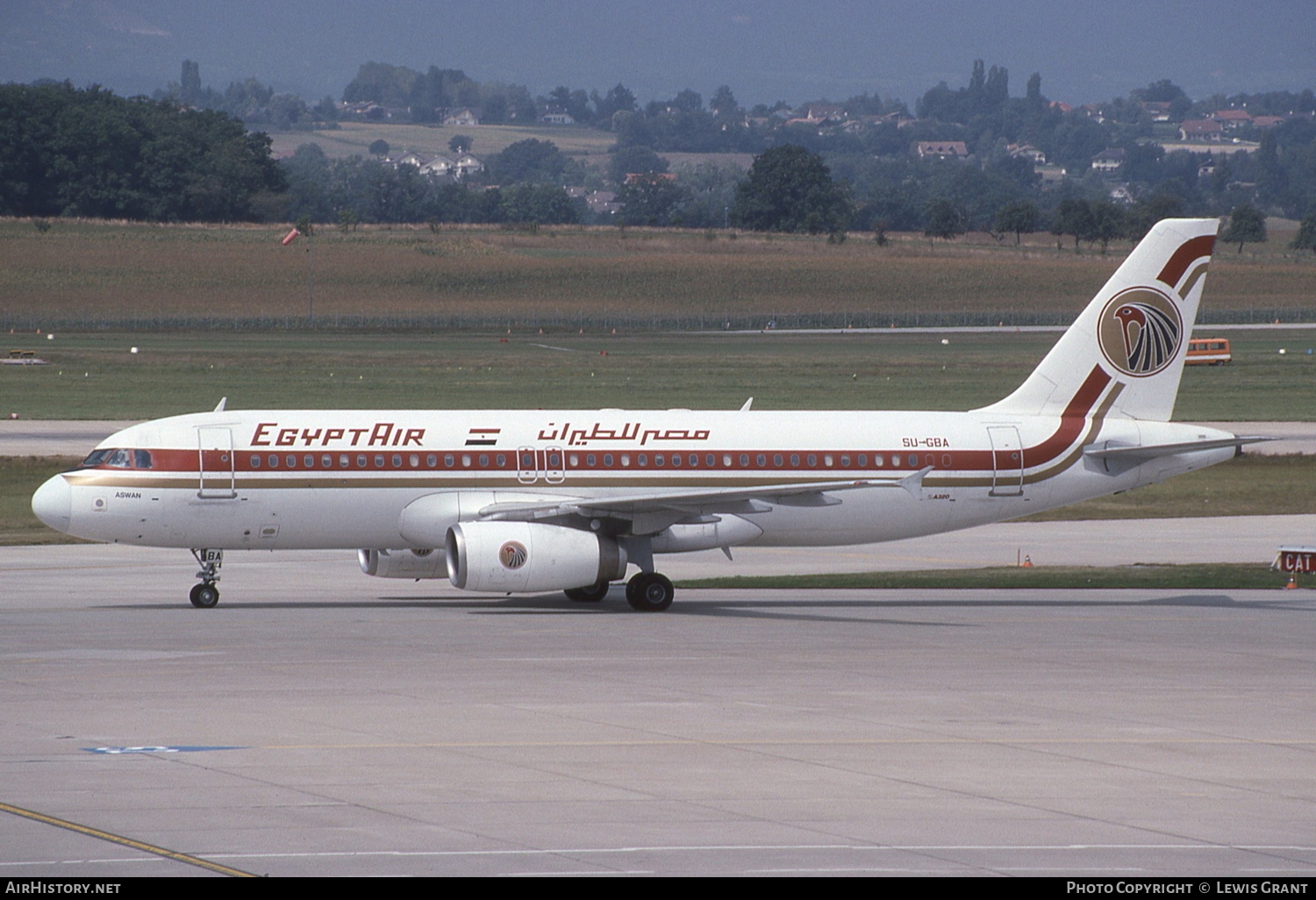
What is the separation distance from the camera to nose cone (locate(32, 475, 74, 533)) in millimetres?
34219

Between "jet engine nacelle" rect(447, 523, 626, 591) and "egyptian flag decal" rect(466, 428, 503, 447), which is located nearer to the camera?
"jet engine nacelle" rect(447, 523, 626, 591)

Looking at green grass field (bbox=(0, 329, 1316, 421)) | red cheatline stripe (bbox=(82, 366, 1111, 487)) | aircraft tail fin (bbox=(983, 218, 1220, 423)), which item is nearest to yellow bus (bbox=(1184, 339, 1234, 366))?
green grass field (bbox=(0, 329, 1316, 421))

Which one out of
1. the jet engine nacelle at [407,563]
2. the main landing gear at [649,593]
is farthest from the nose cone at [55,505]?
the main landing gear at [649,593]

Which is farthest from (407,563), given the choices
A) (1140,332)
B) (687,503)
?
(1140,332)

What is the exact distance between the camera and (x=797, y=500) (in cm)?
3491

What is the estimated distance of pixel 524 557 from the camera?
33469 millimetres

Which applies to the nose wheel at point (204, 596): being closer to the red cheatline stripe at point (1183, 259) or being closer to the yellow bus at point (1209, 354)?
the red cheatline stripe at point (1183, 259)

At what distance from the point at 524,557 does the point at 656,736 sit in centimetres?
1149

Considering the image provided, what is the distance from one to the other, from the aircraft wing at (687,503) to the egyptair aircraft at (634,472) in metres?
0.05

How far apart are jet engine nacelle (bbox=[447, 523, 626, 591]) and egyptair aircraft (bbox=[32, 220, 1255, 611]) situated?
4 centimetres

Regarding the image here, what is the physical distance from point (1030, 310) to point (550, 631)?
15449cm

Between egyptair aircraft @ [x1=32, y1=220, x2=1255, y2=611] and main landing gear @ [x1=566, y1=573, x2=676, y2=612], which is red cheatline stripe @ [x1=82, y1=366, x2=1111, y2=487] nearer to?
egyptair aircraft @ [x1=32, y1=220, x2=1255, y2=611]

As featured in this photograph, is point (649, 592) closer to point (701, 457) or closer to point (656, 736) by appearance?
point (701, 457)

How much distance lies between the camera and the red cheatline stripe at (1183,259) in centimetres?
3906
